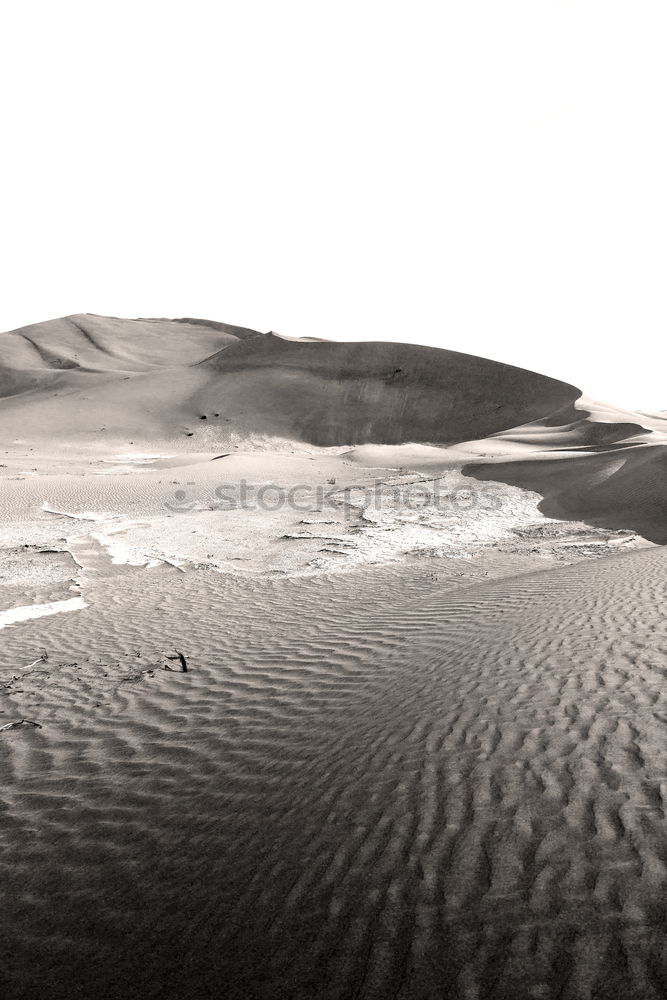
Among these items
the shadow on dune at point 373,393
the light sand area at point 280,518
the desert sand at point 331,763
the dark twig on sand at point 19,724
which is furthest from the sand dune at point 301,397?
the dark twig on sand at point 19,724

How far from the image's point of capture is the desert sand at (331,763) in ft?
8.33

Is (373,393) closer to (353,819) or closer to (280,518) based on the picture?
(280,518)

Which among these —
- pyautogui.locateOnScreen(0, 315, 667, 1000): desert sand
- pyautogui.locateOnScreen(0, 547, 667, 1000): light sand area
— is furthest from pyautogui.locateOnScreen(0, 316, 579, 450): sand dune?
pyautogui.locateOnScreen(0, 547, 667, 1000): light sand area

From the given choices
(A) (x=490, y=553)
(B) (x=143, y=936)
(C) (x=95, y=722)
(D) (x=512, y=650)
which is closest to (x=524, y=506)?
(A) (x=490, y=553)

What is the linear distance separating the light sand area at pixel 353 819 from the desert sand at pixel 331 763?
1cm

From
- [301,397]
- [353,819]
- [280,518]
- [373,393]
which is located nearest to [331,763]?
[353,819]

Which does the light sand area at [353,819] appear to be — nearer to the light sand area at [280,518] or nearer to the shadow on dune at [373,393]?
the light sand area at [280,518]

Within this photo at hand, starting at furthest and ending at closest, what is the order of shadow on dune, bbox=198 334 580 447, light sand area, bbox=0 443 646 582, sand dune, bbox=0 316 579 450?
shadow on dune, bbox=198 334 580 447
sand dune, bbox=0 316 579 450
light sand area, bbox=0 443 646 582

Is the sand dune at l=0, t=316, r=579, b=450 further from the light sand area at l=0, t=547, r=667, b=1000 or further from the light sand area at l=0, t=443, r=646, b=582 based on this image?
the light sand area at l=0, t=547, r=667, b=1000

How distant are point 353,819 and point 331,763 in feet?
2.43

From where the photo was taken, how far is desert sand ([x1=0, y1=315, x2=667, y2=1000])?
2539mm

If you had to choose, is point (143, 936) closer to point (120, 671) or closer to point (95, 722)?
point (95, 722)

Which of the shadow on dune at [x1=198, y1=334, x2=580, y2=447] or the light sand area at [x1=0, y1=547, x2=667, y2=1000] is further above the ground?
the shadow on dune at [x1=198, y1=334, x2=580, y2=447]

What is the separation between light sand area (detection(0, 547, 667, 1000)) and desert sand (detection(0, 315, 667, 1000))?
14 mm
